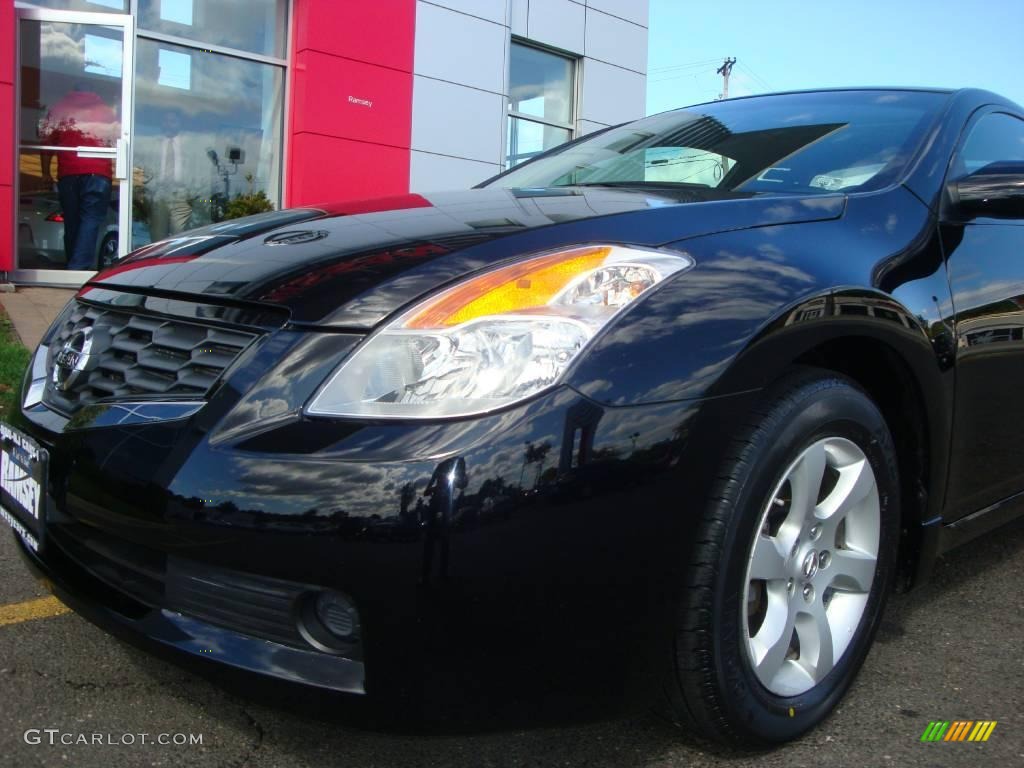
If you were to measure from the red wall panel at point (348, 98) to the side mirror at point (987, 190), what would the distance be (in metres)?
7.03

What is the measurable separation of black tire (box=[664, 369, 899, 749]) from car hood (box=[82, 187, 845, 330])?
14.9 inches

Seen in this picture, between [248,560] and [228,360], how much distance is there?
381 millimetres

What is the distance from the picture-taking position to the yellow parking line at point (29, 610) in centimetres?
232

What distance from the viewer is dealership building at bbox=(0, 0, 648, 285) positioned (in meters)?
7.89

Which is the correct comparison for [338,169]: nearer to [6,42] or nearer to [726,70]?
[6,42]

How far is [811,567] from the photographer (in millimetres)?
1846

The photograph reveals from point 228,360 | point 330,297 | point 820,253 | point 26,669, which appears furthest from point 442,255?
point 26,669

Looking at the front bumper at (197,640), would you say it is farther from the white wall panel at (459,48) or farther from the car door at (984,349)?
the white wall panel at (459,48)

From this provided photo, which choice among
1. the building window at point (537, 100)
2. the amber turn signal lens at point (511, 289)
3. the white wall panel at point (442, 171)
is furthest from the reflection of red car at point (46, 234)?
the amber turn signal lens at point (511, 289)

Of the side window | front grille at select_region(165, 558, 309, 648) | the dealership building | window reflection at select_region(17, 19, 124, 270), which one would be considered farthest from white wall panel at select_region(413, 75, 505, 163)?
front grille at select_region(165, 558, 309, 648)

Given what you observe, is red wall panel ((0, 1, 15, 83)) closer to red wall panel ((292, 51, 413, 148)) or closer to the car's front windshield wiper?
red wall panel ((292, 51, 413, 148))

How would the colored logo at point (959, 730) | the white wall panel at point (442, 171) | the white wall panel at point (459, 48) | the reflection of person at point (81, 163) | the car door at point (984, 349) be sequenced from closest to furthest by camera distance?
the colored logo at point (959, 730) < the car door at point (984, 349) < the reflection of person at point (81, 163) < the white wall panel at point (459, 48) < the white wall panel at point (442, 171)

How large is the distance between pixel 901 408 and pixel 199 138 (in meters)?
8.11

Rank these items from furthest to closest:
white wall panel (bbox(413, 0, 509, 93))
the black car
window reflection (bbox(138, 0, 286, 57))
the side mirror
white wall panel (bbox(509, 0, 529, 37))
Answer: white wall panel (bbox(509, 0, 529, 37)) < white wall panel (bbox(413, 0, 509, 93)) < window reflection (bbox(138, 0, 286, 57)) < the side mirror < the black car
